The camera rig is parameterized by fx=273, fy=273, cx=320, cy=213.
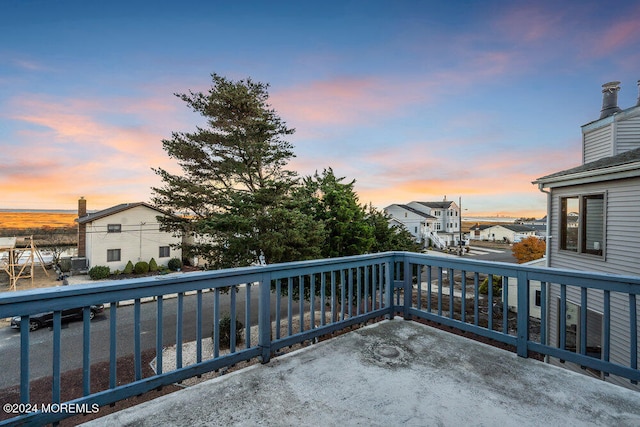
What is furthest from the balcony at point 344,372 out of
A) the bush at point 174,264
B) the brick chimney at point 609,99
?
the bush at point 174,264

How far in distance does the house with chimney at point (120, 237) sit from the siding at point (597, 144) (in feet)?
70.3

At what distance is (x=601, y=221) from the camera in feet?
21.6

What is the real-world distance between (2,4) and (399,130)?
38.9ft

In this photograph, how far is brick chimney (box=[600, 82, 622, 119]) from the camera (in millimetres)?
8797

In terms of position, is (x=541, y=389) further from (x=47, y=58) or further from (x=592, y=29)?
(x=47, y=58)

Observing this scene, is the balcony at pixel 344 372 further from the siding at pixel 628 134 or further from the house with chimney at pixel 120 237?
the house with chimney at pixel 120 237

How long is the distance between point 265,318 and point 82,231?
76.6 ft

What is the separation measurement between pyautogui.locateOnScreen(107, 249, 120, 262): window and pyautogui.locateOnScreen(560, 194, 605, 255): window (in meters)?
24.1

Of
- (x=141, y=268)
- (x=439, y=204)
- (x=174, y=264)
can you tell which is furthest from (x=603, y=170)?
(x=439, y=204)

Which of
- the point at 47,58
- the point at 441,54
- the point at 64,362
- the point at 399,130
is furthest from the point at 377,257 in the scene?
the point at 64,362

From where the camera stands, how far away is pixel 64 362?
860 centimetres

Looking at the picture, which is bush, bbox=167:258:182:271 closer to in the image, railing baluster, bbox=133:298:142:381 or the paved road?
the paved road

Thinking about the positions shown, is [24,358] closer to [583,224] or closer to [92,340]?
[583,224]

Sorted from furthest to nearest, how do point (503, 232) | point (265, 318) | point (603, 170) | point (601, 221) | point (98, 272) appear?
1. point (503, 232)
2. point (98, 272)
3. point (601, 221)
4. point (603, 170)
5. point (265, 318)
